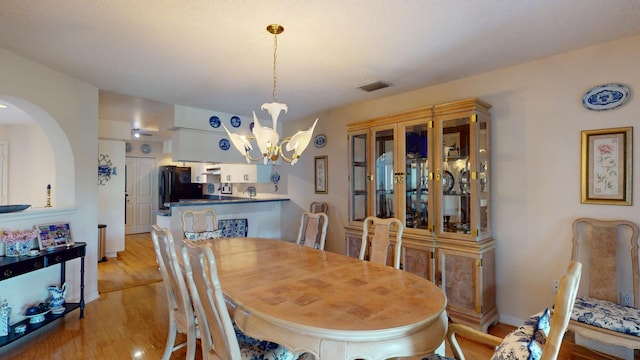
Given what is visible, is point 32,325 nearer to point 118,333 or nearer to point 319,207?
point 118,333

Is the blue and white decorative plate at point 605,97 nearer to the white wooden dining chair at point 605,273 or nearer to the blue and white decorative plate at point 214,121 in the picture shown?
the white wooden dining chair at point 605,273

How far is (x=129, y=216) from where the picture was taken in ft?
24.3

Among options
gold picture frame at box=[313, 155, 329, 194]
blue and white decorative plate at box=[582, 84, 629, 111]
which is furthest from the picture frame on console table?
blue and white decorative plate at box=[582, 84, 629, 111]

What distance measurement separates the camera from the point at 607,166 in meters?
2.40

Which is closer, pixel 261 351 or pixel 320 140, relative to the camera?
pixel 261 351

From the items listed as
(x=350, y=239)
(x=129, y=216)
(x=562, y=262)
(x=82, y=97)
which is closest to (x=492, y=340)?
(x=562, y=262)

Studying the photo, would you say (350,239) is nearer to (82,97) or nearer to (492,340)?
(492,340)

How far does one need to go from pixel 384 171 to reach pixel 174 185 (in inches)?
230

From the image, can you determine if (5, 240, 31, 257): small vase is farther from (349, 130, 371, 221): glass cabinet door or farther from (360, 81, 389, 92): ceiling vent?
(360, 81, 389, 92): ceiling vent

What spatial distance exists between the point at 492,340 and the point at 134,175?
8127 mm

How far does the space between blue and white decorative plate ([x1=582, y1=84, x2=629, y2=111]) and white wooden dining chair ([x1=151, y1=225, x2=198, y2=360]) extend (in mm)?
3275

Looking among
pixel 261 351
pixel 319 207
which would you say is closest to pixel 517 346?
pixel 261 351

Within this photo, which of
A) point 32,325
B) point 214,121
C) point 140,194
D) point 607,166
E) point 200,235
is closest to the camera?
point 607,166

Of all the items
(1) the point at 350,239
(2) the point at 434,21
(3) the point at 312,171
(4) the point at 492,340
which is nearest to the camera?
(4) the point at 492,340
